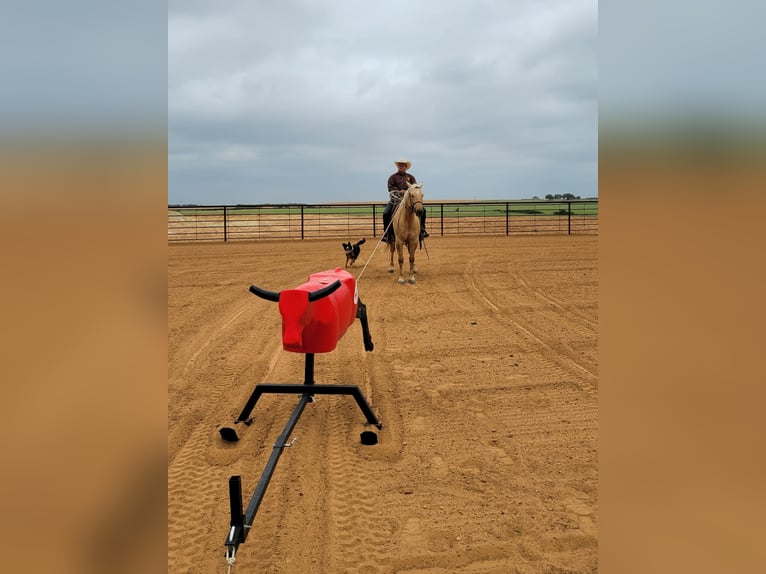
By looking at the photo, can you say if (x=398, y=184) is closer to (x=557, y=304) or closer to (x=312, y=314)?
(x=557, y=304)

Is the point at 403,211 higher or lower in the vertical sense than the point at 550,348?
higher

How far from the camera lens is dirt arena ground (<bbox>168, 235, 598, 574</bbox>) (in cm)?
255

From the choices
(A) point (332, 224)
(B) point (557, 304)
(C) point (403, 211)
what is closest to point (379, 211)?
(A) point (332, 224)

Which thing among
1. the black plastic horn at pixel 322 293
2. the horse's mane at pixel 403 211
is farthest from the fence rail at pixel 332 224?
the black plastic horn at pixel 322 293

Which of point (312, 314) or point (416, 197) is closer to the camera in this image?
point (312, 314)

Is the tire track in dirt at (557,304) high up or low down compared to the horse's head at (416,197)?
down

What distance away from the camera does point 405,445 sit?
3648 mm

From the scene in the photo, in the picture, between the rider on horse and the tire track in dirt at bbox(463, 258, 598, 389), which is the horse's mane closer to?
the rider on horse

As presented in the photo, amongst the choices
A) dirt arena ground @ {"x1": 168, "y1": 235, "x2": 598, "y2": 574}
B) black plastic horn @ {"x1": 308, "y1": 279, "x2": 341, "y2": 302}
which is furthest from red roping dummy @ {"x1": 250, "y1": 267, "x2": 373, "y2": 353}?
dirt arena ground @ {"x1": 168, "y1": 235, "x2": 598, "y2": 574}

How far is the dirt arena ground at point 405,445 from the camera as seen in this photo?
2551mm

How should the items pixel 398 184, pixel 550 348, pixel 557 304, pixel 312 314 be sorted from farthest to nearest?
pixel 398 184 → pixel 557 304 → pixel 550 348 → pixel 312 314

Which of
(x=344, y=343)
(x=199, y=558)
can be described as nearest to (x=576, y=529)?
(x=199, y=558)

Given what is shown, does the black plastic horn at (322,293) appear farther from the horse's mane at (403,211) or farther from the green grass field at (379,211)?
the green grass field at (379,211)
